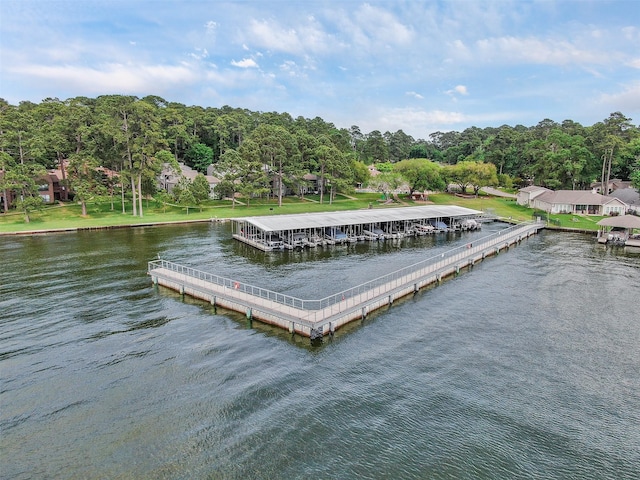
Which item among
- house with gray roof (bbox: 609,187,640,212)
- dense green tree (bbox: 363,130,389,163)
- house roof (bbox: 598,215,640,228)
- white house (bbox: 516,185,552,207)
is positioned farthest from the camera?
dense green tree (bbox: 363,130,389,163)

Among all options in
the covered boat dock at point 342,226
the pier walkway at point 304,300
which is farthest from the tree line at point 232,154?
the pier walkway at point 304,300

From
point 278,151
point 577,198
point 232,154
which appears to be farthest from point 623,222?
point 232,154

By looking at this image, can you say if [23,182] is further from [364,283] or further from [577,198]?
[577,198]

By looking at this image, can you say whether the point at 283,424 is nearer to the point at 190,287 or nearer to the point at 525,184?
the point at 190,287

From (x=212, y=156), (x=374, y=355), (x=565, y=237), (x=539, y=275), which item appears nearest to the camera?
(x=374, y=355)

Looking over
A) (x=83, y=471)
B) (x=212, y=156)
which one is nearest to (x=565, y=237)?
(x=83, y=471)

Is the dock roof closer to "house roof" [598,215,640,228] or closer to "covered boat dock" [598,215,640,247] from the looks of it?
"house roof" [598,215,640,228]

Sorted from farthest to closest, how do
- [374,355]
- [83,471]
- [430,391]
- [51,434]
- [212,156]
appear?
[212,156] < [374,355] < [430,391] < [51,434] < [83,471]

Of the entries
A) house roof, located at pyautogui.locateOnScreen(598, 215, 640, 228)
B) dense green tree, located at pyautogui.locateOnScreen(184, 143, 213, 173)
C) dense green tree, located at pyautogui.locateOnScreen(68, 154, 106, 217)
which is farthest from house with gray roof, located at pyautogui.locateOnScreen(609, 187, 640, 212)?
dense green tree, located at pyautogui.locateOnScreen(184, 143, 213, 173)
